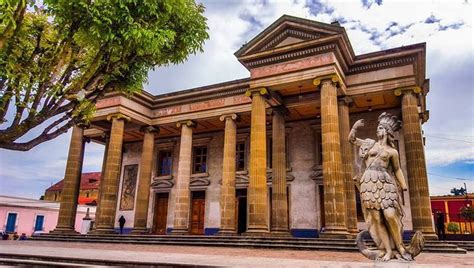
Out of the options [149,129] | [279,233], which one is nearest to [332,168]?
[279,233]

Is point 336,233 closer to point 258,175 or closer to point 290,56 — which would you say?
point 258,175

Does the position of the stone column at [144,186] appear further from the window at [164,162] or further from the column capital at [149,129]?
the window at [164,162]

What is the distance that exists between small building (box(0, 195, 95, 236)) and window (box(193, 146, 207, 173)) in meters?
13.8

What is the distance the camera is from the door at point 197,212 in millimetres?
21202

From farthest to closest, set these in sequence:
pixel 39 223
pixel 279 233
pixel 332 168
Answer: pixel 39 223 → pixel 279 233 → pixel 332 168

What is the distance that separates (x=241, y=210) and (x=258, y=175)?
6607mm

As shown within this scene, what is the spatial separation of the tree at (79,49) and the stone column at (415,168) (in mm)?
9866

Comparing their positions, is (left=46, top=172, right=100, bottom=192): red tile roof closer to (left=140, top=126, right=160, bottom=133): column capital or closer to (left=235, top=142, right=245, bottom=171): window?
(left=140, top=126, right=160, bottom=133): column capital

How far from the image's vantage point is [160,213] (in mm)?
22656

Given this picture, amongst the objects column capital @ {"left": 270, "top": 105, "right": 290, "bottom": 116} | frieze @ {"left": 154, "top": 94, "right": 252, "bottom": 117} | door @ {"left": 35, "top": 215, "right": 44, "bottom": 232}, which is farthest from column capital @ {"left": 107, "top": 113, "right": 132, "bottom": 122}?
door @ {"left": 35, "top": 215, "right": 44, "bottom": 232}

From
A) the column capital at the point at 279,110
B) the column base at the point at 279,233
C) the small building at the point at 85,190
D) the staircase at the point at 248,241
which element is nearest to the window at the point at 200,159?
the staircase at the point at 248,241

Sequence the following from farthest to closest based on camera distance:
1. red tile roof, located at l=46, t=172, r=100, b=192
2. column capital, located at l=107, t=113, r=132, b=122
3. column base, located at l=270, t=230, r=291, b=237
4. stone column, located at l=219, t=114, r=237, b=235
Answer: red tile roof, located at l=46, t=172, r=100, b=192
column capital, located at l=107, t=113, r=132, b=122
stone column, located at l=219, t=114, r=237, b=235
column base, located at l=270, t=230, r=291, b=237

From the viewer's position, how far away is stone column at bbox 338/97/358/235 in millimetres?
13727

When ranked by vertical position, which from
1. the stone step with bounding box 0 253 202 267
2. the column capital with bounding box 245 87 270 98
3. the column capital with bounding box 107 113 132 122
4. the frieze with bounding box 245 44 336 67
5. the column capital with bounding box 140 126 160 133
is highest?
the frieze with bounding box 245 44 336 67
